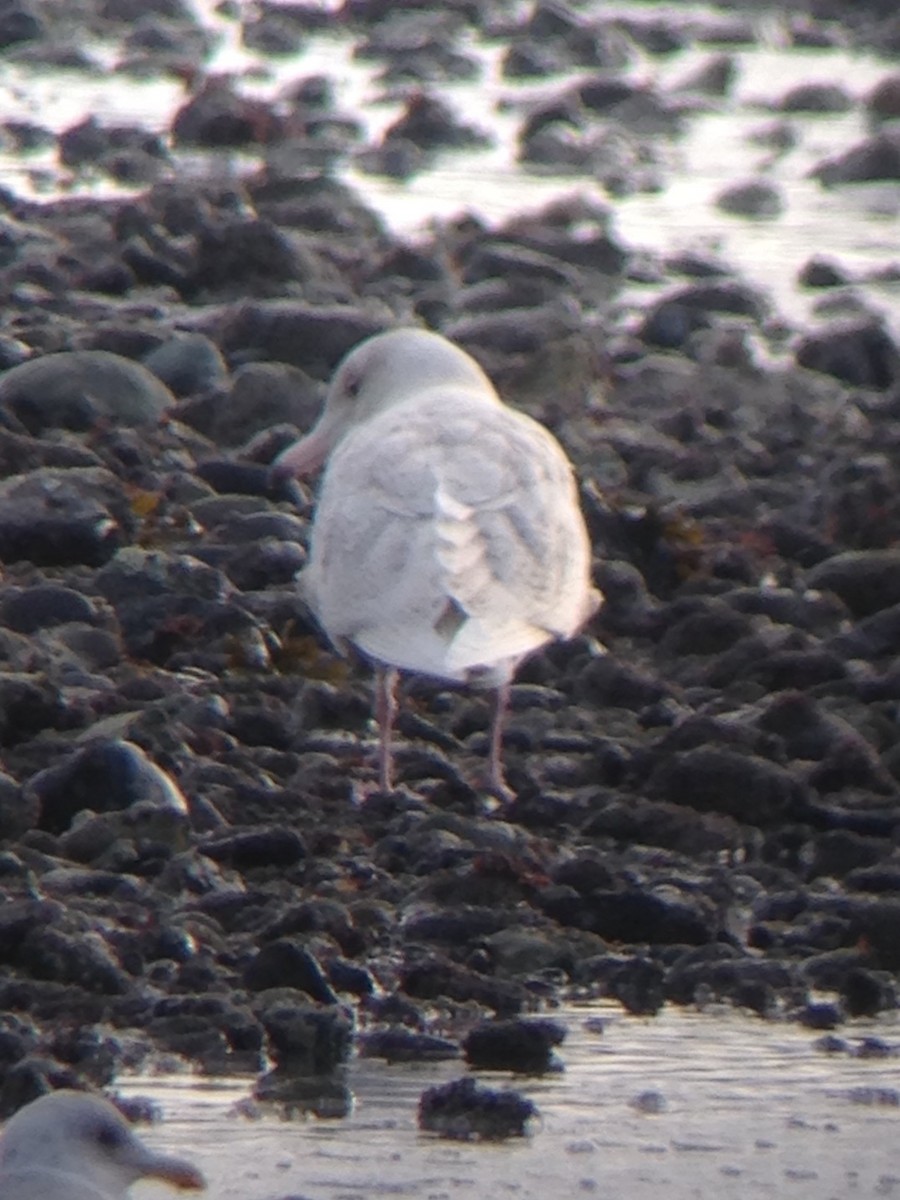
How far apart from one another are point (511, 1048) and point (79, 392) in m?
4.41

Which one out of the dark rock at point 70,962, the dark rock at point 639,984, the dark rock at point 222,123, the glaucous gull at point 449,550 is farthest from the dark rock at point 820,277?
the dark rock at point 70,962

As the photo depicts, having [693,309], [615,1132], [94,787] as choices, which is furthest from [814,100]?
[615,1132]

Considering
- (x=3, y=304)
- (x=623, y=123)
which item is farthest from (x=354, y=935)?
(x=623, y=123)

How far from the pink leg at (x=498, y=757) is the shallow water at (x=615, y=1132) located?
1.29 m

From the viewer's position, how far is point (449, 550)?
20.4 ft

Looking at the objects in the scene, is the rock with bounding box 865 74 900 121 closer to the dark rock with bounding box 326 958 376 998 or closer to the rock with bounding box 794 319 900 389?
the rock with bounding box 794 319 900 389

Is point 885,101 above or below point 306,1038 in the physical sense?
below

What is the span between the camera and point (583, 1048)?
504 centimetres

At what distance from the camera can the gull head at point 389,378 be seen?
24.2 ft

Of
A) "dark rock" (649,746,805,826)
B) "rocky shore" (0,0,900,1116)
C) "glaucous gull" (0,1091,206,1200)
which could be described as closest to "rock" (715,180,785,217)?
"rocky shore" (0,0,900,1116)

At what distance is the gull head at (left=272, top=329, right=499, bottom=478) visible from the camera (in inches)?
291

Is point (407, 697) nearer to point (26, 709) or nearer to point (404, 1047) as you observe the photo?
point (26, 709)

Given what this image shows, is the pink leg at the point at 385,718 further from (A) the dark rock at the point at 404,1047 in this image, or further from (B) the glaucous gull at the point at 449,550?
(A) the dark rock at the point at 404,1047

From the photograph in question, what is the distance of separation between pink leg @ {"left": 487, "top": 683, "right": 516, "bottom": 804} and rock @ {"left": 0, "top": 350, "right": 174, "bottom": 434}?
2.62 meters
